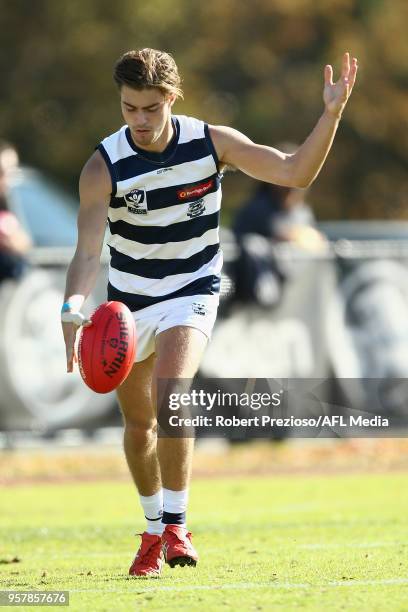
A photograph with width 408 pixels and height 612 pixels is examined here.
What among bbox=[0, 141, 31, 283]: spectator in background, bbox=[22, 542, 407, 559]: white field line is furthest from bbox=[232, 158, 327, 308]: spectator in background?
bbox=[22, 542, 407, 559]: white field line

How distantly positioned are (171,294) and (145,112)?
0.91 meters

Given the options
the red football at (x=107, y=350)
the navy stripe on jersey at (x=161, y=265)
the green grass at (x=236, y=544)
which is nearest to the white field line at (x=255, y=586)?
the green grass at (x=236, y=544)

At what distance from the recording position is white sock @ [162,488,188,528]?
7543 millimetres

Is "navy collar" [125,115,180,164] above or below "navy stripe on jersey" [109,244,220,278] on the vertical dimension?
above

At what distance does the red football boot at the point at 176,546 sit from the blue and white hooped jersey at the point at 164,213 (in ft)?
3.67

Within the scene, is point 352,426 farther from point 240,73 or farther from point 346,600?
point 240,73

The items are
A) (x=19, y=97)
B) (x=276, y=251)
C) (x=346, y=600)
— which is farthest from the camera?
(x=19, y=97)

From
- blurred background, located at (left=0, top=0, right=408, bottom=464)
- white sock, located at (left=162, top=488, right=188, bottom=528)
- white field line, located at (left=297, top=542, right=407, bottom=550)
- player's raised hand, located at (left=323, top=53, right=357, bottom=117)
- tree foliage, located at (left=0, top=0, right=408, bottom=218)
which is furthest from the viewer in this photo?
tree foliage, located at (left=0, top=0, right=408, bottom=218)

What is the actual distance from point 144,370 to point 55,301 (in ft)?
20.5

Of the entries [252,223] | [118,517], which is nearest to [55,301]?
[252,223]

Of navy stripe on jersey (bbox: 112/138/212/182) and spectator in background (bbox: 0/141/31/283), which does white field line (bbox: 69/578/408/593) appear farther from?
spectator in background (bbox: 0/141/31/283)

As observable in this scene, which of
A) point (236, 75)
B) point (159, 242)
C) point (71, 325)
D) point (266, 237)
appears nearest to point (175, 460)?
point (71, 325)

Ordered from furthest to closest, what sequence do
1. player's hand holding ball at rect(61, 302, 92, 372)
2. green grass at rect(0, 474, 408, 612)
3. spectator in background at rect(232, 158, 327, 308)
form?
spectator in background at rect(232, 158, 327, 308), player's hand holding ball at rect(61, 302, 92, 372), green grass at rect(0, 474, 408, 612)

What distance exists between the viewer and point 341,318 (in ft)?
48.1
